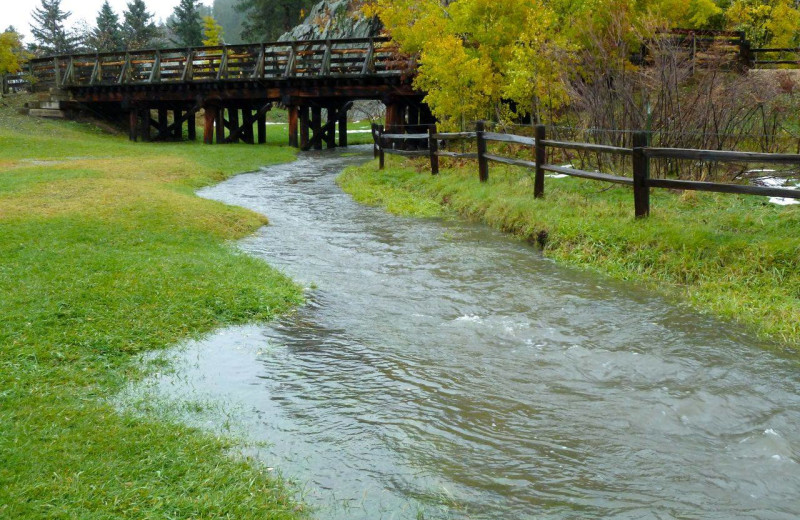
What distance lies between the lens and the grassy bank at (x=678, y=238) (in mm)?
7188

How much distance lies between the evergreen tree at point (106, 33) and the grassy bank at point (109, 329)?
65158 millimetres

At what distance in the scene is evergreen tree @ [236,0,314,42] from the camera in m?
68.2

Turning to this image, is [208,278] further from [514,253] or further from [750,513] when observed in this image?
[750,513]

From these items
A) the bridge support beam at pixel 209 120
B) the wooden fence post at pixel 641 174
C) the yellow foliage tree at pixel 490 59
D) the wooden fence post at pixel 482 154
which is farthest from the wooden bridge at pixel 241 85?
the wooden fence post at pixel 641 174

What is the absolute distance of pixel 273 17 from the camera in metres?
69.9

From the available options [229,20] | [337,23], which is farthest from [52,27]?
[229,20]

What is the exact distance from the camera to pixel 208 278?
7.79 m

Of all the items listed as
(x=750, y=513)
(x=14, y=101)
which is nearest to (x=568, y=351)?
(x=750, y=513)

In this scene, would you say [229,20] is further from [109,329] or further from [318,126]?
[109,329]

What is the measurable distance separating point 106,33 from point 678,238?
251ft

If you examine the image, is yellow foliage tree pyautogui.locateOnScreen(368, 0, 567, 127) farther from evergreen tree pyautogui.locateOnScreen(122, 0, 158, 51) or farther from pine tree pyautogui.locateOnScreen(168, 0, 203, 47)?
evergreen tree pyautogui.locateOnScreen(122, 0, 158, 51)

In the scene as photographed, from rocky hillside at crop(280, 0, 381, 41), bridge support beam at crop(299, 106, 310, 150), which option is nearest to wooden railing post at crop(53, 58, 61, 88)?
bridge support beam at crop(299, 106, 310, 150)

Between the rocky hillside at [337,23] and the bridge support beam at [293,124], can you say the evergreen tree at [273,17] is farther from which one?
the bridge support beam at [293,124]

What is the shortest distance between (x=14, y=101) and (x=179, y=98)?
32.0 feet
